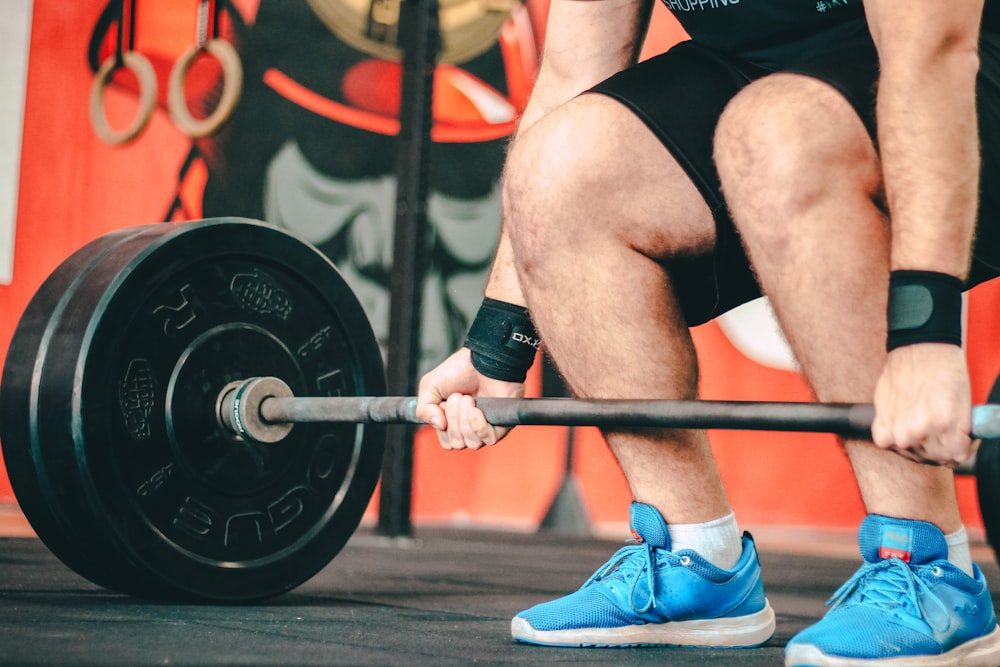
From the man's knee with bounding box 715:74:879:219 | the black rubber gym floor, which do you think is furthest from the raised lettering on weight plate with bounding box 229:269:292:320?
the man's knee with bounding box 715:74:879:219

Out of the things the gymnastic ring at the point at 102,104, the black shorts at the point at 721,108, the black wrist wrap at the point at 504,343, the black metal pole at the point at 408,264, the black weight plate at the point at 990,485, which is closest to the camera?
the black shorts at the point at 721,108

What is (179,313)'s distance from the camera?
1368 millimetres

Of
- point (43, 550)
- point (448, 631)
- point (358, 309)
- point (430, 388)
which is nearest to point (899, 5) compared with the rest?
point (430, 388)

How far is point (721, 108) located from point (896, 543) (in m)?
0.49

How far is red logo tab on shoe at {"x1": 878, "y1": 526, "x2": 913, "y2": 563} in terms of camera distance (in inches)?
38.3

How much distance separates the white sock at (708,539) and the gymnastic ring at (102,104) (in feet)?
7.81

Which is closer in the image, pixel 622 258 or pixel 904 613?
pixel 904 613

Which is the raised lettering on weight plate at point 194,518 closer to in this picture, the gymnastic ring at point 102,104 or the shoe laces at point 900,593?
the shoe laces at point 900,593

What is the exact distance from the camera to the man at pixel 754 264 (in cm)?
90

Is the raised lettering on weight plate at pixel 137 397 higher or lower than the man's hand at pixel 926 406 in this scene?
lower

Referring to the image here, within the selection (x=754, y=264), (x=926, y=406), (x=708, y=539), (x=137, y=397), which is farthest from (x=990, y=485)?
(x=137, y=397)

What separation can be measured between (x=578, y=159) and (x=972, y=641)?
1.93ft

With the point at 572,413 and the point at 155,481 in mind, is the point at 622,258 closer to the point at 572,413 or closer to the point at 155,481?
the point at 572,413

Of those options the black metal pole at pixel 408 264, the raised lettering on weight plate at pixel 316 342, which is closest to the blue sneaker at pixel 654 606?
the raised lettering on weight plate at pixel 316 342
